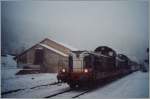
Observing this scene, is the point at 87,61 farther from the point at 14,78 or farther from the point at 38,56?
the point at 14,78

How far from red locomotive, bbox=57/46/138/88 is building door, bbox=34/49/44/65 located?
0.32m

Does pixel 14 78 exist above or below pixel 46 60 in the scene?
below

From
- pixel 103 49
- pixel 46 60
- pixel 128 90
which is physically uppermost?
pixel 103 49

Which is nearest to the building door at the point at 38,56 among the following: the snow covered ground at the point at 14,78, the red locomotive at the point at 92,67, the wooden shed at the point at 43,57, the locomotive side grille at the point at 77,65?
the wooden shed at the point at 43,57

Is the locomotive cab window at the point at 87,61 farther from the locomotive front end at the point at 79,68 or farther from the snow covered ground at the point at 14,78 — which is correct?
the snow covered ground at the point at 14,78

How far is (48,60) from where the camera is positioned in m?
4.05

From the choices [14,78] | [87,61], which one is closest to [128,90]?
[87,61]

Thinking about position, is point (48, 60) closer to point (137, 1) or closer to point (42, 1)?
point (42, 1)

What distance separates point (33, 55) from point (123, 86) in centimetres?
138

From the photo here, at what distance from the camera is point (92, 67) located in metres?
4.17

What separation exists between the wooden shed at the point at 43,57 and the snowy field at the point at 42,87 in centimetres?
10

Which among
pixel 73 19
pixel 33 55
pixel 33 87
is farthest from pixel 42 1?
pixel 33 87

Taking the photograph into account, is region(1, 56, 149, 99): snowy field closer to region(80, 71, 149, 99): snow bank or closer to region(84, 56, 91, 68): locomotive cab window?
region(80, 71, 149, 99): snow bank

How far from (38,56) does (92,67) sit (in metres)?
0.79
